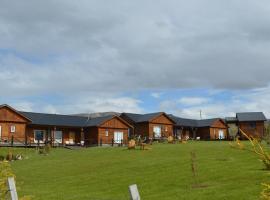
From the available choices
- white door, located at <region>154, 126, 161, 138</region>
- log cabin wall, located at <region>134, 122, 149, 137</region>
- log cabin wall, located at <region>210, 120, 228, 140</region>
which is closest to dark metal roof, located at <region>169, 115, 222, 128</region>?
log cabin wall, located at <region>210, 120, 228, 140</region>

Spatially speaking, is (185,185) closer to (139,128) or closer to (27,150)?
(27,150)

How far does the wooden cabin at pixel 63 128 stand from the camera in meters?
58.8

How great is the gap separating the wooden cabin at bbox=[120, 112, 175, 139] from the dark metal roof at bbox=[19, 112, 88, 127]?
9.51m

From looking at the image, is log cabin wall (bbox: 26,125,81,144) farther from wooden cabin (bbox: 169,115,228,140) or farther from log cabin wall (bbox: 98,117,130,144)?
wooden cabin (bbox: 169,115,228,140)

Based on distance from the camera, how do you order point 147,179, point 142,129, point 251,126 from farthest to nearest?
point 251,126, point 142,129, point 147,179

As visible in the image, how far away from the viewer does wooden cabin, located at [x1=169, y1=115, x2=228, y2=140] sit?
85938mm

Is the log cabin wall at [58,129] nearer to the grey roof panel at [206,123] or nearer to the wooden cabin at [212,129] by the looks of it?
the wooden cabin at [212,129]

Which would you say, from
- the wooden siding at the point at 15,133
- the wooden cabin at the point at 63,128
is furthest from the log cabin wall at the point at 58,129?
the wooden siding at the point at 15,133

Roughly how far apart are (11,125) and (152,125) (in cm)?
2564

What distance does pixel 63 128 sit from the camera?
222 feet

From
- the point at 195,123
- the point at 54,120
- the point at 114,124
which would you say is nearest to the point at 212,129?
the point at 195,123

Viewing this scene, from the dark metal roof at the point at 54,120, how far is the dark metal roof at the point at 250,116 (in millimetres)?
34156

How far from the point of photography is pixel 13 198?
31.7 ft

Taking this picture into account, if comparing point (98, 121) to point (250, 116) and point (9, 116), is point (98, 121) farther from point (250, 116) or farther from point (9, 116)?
point (250, 116)
